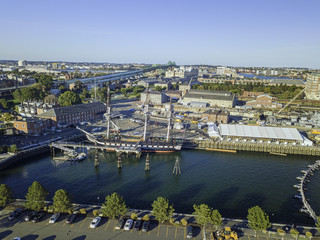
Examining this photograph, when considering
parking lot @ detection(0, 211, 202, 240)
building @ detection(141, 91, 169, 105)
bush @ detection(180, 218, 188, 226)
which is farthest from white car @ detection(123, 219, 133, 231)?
building @ detection(141, 91, 169, 105)

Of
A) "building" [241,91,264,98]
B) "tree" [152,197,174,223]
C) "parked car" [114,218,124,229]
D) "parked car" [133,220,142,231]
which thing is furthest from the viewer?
"building" [241,91,264,98]

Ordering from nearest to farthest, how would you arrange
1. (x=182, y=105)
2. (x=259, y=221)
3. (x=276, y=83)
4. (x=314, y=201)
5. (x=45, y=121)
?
1. (x=259, y=221)
2. (x=314, y=201)
3. (x=45, y=121)
4. (x=182, y=105)
5. (x=276, y=83)

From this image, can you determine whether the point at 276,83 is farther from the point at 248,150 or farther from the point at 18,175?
the point at 18,175

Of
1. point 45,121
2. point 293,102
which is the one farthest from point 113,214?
point 293,102

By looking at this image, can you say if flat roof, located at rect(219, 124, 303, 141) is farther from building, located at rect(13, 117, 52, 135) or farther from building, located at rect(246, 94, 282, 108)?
building, located at rect(13, 117, 52, 135)

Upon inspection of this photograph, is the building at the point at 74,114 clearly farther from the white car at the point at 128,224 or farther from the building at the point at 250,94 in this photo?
the building at the point at 250,94

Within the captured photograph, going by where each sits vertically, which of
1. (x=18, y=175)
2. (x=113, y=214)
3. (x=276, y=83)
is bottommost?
(x=18, y=175)
